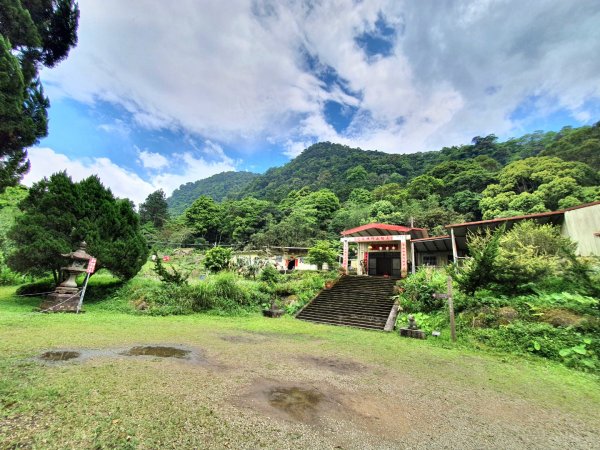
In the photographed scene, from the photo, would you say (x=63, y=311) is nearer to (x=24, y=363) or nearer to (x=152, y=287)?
(x=152, y=287)

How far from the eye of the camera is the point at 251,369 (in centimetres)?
477

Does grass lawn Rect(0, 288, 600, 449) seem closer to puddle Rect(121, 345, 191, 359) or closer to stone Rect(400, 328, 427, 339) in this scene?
puddle Rect(121, 345, 191, 359)

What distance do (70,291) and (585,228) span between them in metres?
21.0

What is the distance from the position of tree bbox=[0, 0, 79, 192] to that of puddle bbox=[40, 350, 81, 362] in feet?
15.8

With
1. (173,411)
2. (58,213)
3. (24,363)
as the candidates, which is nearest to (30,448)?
(173,411)

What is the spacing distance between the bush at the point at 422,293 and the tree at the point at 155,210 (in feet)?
145

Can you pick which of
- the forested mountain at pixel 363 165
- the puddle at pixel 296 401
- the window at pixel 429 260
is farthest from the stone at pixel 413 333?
the forested mountain at pixel 363 165

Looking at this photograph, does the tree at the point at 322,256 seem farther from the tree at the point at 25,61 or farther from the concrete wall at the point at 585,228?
the tree at the point at 25,61

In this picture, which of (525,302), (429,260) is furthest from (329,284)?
(429,260)

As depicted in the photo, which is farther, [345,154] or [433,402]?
[345,154]

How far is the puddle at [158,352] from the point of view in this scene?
17.0 ft

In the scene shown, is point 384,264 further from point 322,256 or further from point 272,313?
point 272,313

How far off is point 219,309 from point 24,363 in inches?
303

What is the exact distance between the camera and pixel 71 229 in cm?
1129
